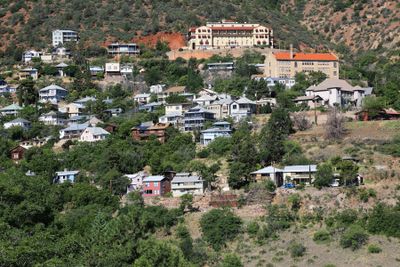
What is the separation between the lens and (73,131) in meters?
89.6

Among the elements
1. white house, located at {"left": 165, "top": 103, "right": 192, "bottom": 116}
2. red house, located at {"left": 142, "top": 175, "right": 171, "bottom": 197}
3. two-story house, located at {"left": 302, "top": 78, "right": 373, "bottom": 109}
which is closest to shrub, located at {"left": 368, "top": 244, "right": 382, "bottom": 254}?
red house, located at {"left": 142, "top": 175, "right": 171, "bottom": 197}

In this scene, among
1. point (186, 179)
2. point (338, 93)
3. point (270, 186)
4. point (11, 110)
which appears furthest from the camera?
point (11, 110)

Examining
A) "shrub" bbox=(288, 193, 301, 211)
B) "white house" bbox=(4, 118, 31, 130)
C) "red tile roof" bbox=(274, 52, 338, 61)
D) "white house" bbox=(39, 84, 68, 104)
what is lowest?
"shrub" bbox=(288, 193, 301, 211)

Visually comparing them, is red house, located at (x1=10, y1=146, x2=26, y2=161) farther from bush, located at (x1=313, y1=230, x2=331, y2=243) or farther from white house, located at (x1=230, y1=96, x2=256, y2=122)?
bush, located at (x1=313, y1=230, x2=331, y2=243)

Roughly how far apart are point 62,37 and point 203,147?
41.7m

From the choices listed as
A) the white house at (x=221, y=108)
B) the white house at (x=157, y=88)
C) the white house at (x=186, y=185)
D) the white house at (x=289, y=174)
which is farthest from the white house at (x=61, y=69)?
the white house at (x=289, y=174)

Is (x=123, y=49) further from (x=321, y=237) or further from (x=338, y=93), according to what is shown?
(x=321, y=237)

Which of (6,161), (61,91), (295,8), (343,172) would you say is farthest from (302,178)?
(295,8)

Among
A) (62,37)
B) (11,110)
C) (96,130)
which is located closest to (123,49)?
(62,37)

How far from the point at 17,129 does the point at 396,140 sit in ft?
111

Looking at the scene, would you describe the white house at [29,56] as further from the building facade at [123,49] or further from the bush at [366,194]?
the bush at [366,194]

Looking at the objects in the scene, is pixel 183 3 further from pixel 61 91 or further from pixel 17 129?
pixel 17 129

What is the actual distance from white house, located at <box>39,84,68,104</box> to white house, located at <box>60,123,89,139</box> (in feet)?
33.7

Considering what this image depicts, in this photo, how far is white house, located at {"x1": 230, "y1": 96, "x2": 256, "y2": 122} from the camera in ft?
291
